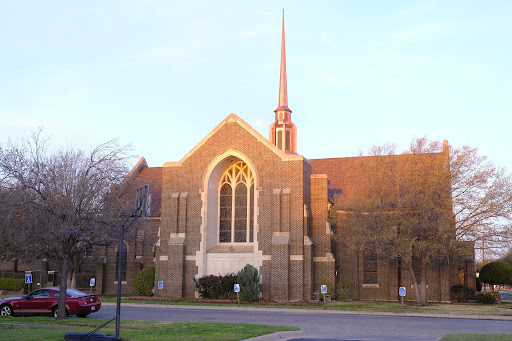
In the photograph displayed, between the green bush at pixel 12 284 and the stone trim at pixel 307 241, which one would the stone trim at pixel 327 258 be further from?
the green bush at pixel 12 284

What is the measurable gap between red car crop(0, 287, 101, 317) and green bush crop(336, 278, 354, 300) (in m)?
17.3

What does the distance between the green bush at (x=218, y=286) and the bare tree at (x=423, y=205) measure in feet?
26.2

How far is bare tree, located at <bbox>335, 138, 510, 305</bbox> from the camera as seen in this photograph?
103ft

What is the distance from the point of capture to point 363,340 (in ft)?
48.9

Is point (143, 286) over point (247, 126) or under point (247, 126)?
under

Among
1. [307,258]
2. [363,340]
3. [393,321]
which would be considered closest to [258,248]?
[307,258]

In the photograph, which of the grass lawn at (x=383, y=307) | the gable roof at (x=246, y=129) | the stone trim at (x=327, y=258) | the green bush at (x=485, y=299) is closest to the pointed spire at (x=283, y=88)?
the gable roof at (x=246, y=129)

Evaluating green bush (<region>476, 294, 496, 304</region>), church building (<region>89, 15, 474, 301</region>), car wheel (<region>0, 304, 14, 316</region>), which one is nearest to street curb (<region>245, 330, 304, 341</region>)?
car wheel (<region>0, 304, 14, 316</region>)

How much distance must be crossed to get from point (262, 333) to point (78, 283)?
32.6m

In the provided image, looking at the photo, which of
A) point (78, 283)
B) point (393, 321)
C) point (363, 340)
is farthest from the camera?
point (78, 283)

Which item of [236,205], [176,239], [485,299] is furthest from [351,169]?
[176,239]

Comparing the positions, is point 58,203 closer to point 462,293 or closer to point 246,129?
point 246,129

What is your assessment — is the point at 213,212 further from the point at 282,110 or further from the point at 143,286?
the point at 282,110

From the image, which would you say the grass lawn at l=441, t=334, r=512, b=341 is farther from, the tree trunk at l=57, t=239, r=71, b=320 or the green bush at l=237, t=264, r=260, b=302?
the green bush at l=237, t=264, r=260, b=302
